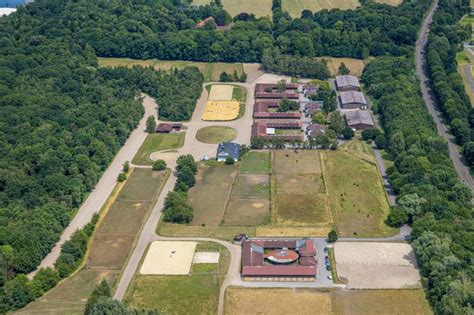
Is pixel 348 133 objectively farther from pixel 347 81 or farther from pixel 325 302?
pixel 325 302

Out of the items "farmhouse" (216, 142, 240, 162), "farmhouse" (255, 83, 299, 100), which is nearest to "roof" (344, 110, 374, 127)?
"farmhouse" (255, 83, 299, 100)

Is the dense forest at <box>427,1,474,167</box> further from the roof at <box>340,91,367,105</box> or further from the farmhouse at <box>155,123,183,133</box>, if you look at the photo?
the farmhouse at <box>155,123,183,133</box>

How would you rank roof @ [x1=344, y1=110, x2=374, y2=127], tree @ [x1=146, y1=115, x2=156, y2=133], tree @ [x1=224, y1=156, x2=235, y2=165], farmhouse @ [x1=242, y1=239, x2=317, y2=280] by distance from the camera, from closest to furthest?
farmhouse @ [x1=242, y1=239, x2=317, y2=280], tree @ [x1=224, y1=156, x2=235, y2=165], roof @ [x1=344, y1=110, x2=374, y2=127], tree @ [x1=146, y1=115, x2=156, y2=133]

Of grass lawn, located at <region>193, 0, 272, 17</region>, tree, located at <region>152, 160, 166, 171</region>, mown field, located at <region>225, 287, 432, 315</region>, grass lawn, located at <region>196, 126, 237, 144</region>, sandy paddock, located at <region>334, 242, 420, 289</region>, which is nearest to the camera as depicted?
mown field, located at <region>225, 287, 432, 315</region>

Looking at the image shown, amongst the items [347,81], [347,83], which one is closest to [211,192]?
[347,83]

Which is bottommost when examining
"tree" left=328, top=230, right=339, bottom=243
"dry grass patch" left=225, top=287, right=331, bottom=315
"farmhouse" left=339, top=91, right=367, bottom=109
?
"dry grass patch" left=225, top=287, right=331, bottom=315

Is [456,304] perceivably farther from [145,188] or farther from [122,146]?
[122,146]

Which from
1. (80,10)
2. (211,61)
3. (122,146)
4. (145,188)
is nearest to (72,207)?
(145,188)

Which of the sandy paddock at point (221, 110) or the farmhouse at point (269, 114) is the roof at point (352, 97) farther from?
the sandy paddock at point (221, 110)
